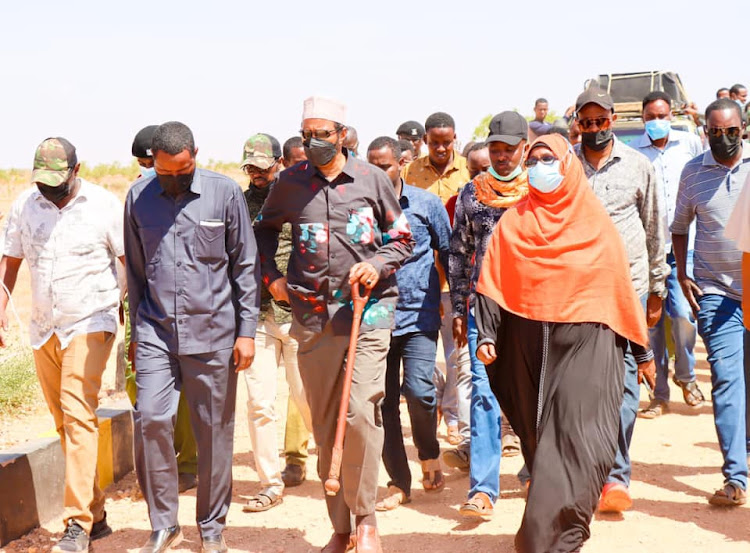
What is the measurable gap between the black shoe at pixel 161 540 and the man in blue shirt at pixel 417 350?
1467mm

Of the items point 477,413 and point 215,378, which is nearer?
point 215,378

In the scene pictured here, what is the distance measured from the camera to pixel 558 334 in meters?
5.21

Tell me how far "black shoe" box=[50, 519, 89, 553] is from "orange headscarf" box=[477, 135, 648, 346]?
102 inches

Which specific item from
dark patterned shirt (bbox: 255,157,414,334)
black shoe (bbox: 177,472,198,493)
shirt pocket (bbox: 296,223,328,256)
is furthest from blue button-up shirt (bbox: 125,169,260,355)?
black shoe (bbox: 177,472,198,493)

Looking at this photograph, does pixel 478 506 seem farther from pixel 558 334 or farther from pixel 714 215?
pixel 714 215

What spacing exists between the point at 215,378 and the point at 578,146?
297 centimetres

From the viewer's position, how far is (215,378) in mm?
5715

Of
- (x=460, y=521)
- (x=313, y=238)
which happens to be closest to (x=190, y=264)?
(x=313, y=238)

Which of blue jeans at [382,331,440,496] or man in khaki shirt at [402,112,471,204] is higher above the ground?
man in khaki shirt at [402,112,471,204]

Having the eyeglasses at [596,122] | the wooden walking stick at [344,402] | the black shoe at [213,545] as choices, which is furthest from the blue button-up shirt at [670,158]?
the black shoe at [213,545]

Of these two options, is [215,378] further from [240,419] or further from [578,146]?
[240,419]

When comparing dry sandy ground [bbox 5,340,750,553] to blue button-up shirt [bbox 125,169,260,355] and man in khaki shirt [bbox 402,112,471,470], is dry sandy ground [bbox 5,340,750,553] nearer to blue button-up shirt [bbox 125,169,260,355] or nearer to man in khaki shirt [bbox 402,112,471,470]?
man in khaki shirt [bbox 402,112,471,470]

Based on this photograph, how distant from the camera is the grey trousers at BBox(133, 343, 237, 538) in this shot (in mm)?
5547

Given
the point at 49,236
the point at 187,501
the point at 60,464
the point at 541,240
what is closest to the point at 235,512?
the point at 187,501
